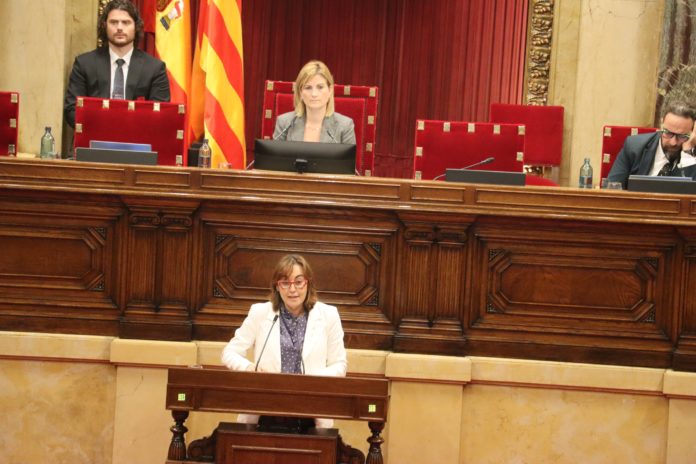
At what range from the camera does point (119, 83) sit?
22.0 ft

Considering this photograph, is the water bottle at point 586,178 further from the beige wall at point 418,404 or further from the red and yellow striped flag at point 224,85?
the red and yellow striped flag at point 224,85

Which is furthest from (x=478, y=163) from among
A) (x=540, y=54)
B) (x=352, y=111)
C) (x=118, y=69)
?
(x=540, y=54)

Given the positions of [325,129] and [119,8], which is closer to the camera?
[325,129]

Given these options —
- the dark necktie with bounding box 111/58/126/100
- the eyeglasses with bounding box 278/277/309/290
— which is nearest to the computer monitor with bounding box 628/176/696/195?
the eyeglasses with bounding box 278/277/309/290

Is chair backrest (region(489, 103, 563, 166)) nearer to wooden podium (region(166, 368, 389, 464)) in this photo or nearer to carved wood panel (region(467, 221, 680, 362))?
carved wood panel (region(467, 221, 680, 362))

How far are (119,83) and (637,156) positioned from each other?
303 cm

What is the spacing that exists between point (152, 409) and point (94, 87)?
2.50 metres

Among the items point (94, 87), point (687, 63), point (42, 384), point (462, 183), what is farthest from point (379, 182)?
point (687, 63)

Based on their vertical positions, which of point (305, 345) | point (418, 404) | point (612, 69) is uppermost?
point (612, 69)

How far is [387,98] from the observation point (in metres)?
8.89

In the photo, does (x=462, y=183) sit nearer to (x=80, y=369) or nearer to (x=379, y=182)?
(x=379, y=182)

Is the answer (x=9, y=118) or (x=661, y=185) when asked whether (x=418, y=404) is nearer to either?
(x=661, y=185)

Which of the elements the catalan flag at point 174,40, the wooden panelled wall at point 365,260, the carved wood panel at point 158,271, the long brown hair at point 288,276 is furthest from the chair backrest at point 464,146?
the catalan flag at point 174,40

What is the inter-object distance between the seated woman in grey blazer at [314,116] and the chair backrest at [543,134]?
175 centimetres
